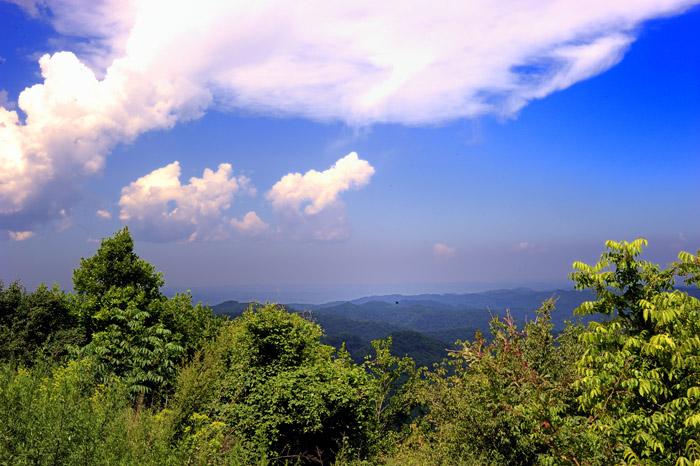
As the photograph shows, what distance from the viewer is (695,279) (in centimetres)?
831

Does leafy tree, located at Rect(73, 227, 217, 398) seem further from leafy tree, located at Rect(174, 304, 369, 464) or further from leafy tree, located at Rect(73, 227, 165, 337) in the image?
leafy tree, located at Rect(174, 304, 369, 464)

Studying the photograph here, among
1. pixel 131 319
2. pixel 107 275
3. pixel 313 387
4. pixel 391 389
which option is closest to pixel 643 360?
pixel 313 387

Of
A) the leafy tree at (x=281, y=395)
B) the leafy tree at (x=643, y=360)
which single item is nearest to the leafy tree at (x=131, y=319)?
the leafy tree at (x=281, y=395)

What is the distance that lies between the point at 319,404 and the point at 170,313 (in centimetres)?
1777

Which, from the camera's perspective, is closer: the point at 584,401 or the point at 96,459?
the point at 96,459

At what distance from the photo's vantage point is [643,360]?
8.35m

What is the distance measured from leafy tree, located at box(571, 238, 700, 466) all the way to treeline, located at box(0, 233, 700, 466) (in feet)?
0.13

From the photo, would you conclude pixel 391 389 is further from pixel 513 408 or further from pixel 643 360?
pixel 643 360

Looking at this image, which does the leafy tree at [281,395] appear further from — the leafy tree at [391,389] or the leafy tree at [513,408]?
the leafy tree at [391,389]

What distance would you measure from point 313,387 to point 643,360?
12.8 meters

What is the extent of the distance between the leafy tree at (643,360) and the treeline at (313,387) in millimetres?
39

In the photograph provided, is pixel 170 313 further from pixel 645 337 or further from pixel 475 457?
pixel 645 337

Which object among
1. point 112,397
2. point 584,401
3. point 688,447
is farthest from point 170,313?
point 688,447

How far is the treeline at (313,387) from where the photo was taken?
789 cm
